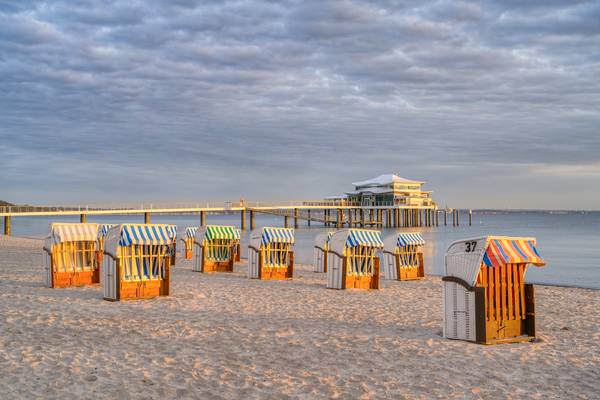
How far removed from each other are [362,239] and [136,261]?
485cm

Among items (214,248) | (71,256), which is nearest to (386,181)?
(214,248)

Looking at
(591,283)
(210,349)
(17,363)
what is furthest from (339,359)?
(591,283)

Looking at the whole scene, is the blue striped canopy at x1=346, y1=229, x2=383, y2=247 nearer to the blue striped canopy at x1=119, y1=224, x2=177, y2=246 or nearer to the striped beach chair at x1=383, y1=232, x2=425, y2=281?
the striped beach chair at x1=383, y1=232, x2=425, y2=281

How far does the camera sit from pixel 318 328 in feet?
25.5

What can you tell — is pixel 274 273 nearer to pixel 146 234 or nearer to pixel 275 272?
pixel 275 272

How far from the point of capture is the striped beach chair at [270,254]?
47.8 ft

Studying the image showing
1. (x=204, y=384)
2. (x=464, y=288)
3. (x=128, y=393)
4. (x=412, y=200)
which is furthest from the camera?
(x=412, y=200)

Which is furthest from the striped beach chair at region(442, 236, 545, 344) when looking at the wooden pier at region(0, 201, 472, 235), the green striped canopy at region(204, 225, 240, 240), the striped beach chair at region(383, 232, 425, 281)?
the wooden pier at region(0, 201, 472, 235)

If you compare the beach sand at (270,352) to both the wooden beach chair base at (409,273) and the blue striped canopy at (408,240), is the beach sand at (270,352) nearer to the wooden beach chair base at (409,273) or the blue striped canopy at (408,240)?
the wooden beach chair base at (409,273)

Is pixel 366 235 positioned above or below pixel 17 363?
above

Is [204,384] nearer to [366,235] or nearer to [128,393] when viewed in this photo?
[128,393]

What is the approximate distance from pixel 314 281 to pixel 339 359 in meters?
8.41

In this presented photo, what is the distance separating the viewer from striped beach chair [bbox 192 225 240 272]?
16141mm

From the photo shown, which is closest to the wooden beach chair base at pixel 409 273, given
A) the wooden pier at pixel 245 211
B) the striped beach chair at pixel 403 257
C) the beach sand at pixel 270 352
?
the striped beach chair at pixel 403 257
